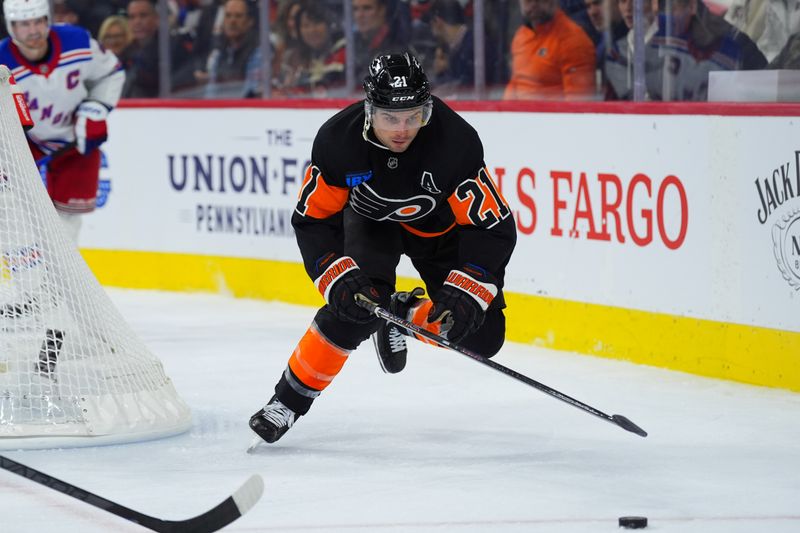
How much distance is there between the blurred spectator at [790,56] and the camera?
14.9ft

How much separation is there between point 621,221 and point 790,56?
82cm

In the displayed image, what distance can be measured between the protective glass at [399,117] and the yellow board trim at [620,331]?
161 cm

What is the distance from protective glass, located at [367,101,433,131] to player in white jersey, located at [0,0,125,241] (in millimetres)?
2432

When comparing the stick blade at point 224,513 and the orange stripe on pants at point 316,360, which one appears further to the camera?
the orange stripe on pants at point 316,360

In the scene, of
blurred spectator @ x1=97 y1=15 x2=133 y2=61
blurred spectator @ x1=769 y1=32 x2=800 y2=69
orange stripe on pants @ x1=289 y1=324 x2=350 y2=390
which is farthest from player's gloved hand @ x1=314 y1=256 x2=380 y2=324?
blurred spectator @ x1=97 y1=15 x2=133 y2=61

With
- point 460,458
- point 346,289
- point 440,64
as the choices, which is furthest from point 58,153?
point 460,458

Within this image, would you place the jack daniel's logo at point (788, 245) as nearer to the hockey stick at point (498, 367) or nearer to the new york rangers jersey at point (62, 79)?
the hockey stick at point (498, 367)

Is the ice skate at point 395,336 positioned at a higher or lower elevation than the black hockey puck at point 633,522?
higher

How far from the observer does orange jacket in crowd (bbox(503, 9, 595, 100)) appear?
5.40m

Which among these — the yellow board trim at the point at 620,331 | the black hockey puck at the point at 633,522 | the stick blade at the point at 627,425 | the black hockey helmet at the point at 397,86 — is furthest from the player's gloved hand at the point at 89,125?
the black hockey puck at the point at 633,522

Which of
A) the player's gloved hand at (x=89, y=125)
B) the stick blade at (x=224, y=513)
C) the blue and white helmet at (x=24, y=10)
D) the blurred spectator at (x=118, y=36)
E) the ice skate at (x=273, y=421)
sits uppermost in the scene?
the blue and white helmet at (x=24, y=10)

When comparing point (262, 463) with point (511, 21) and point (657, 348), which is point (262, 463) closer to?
point (657, 348)

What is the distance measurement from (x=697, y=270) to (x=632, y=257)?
312 mm

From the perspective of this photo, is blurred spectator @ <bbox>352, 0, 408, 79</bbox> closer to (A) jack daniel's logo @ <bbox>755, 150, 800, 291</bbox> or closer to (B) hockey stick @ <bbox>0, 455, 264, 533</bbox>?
(A) jack daniel's logo @ <bbox>755, 150, 800, 291</bbox>
